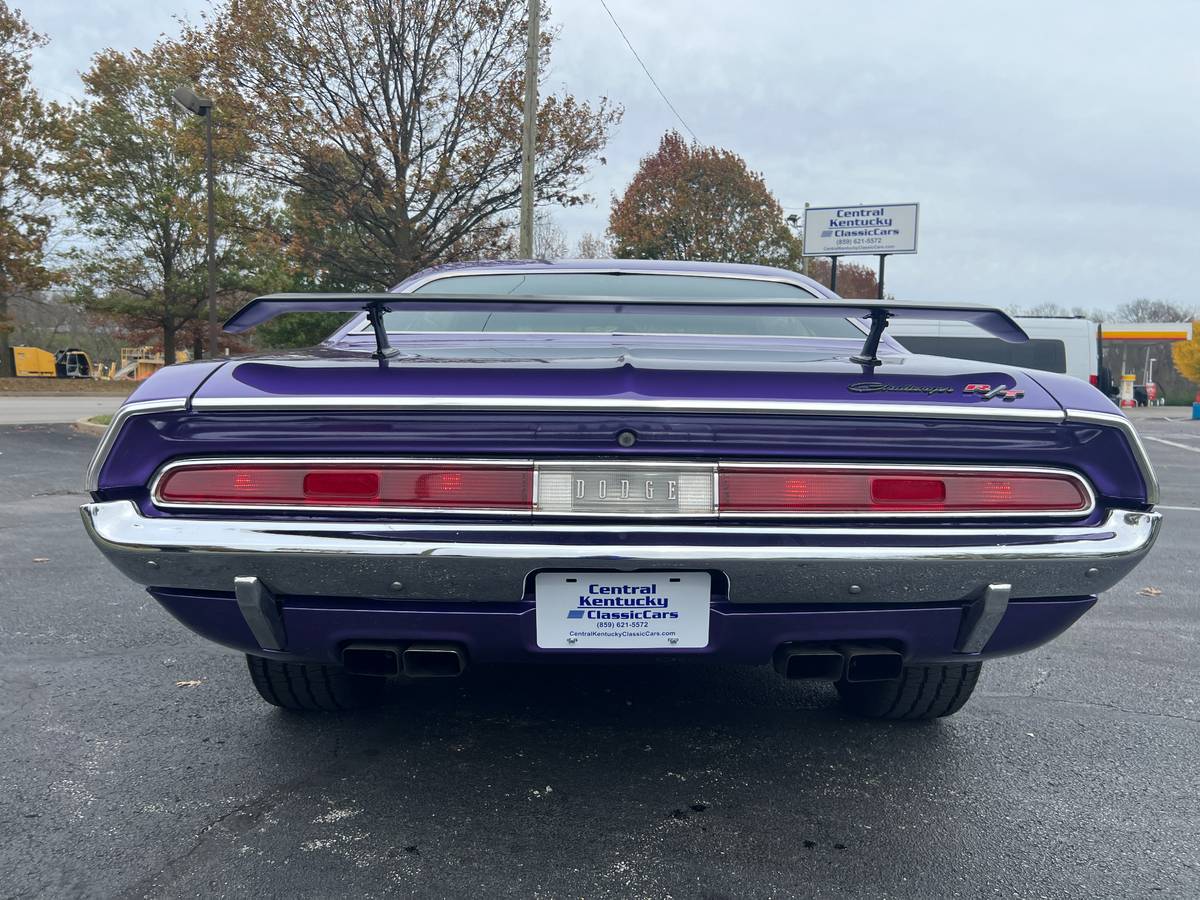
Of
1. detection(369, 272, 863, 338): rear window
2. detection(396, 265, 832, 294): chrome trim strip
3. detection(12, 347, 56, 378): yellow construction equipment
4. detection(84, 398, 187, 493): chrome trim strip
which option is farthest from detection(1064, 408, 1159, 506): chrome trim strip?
detection(12, 347, 56, 378): yellow construction equipment

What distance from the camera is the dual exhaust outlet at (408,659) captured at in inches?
77.0

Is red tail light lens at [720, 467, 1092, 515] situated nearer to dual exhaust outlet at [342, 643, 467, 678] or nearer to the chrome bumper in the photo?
the chrome bumper

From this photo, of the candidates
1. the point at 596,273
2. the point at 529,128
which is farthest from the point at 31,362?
the point at 596,273

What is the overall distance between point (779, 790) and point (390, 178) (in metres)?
14.3

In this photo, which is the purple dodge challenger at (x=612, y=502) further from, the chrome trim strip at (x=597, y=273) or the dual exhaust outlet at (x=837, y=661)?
the chrome trim strip at (x=597, y=273)

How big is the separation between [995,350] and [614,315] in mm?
12976

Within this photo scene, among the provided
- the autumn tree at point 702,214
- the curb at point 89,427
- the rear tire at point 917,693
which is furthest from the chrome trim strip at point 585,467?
the autumn tree at point 702,214

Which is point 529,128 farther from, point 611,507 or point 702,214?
point 702,214

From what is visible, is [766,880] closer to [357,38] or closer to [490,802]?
[490,802]

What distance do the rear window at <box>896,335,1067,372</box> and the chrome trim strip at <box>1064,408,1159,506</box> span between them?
38.5 feet

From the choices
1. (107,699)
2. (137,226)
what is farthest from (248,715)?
(137,226)

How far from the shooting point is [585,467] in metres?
1.86

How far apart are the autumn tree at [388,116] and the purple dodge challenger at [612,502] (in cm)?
1342

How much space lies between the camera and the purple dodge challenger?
1.84m
